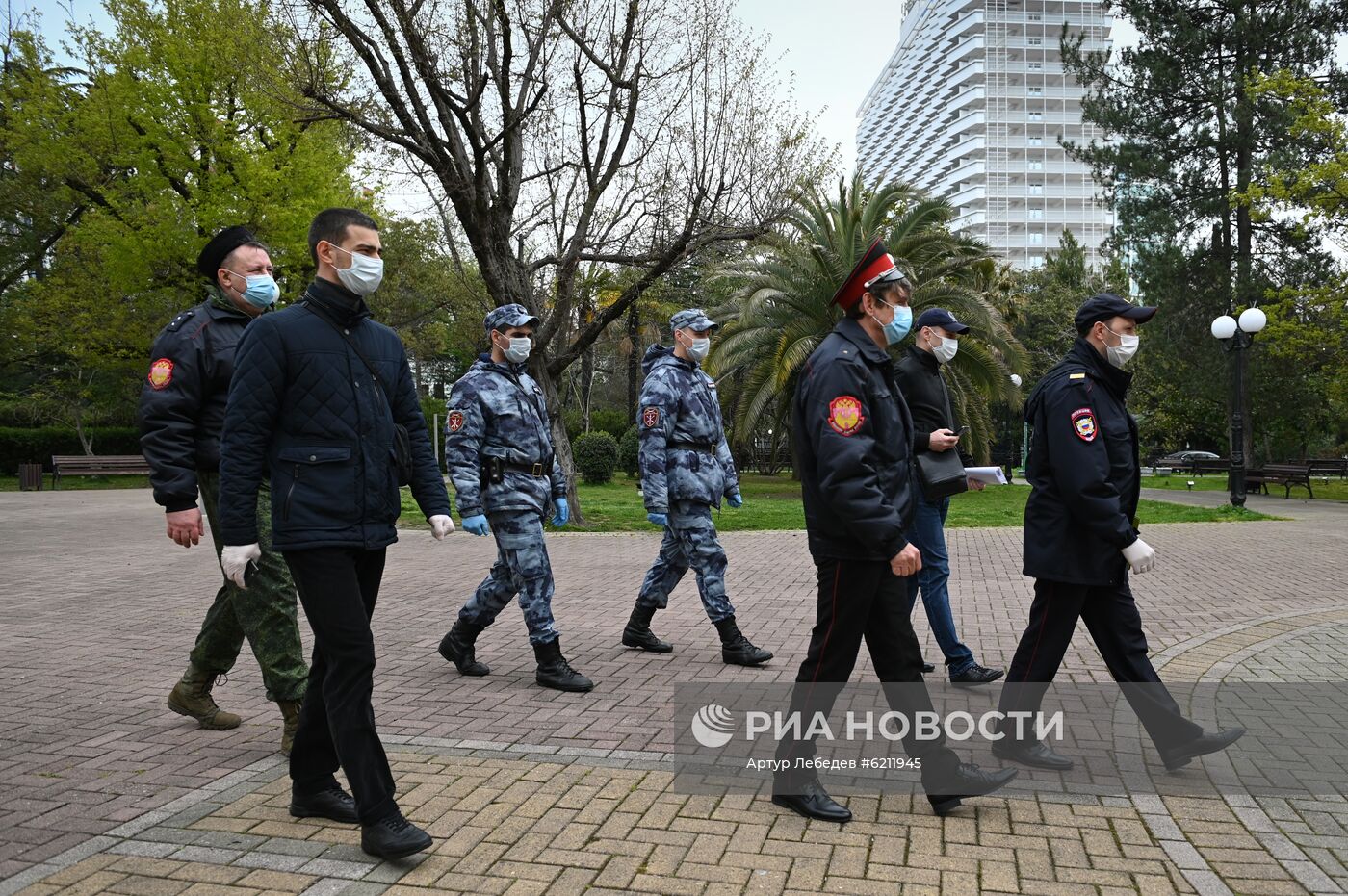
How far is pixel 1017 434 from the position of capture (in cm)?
5850

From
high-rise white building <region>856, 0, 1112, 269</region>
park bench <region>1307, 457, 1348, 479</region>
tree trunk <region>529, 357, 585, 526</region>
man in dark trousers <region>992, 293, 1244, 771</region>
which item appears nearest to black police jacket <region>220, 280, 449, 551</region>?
man in dark trousers <region>992, 293, 1244, 771</region>

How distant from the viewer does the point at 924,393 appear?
17.5 feet

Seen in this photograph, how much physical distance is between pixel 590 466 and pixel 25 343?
1887 centimetres

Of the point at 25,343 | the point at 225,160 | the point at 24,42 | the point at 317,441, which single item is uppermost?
the point at 24,42

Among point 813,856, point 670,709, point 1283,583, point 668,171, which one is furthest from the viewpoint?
point 668,171

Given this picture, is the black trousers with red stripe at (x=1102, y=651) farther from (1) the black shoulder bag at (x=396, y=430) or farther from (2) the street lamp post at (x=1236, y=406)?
(2) the street lamp post at (x=1236, y=406)

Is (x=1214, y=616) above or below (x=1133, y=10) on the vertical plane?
below

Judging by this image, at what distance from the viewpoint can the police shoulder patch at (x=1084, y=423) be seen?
3.97 m

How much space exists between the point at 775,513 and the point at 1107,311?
46.1ft

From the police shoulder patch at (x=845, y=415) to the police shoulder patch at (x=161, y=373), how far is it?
277 centimetres

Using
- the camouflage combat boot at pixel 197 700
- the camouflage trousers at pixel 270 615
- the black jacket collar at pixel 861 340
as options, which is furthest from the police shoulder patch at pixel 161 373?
the black jacket collar at pixel 861 340

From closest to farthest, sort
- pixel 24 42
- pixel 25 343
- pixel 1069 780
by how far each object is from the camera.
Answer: pixel 1069 780
pixel 24 42
pixel 25 343

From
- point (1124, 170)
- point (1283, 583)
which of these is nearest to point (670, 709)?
point (1283, 583)

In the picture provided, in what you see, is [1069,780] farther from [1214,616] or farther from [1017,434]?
[1017,434]
